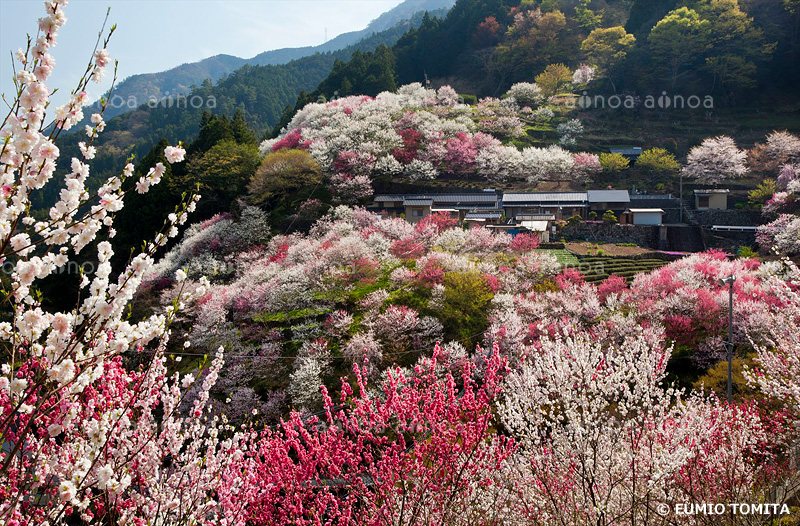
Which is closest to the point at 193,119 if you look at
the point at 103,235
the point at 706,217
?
the point at 103,235

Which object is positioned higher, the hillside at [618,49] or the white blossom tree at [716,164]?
the hillside at [618,49]

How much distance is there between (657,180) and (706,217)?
7.09 meters

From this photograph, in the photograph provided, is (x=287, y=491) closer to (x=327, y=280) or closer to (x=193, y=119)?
(x=327, y=280)

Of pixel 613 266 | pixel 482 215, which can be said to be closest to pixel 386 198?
pixel 482 215

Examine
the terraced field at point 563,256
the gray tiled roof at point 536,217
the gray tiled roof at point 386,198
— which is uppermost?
the gray tiled roof at point 386,198

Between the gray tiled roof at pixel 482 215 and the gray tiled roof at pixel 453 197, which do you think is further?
the gray tiled roof at pixel 453 197

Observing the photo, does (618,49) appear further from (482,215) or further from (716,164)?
(482,215)

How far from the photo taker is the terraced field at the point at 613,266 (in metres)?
23.5

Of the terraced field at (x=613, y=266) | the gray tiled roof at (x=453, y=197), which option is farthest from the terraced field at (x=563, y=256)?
the gray tiled roof at (x=453, y=197)

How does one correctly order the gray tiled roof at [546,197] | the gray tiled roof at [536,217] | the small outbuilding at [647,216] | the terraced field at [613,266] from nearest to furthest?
the terraced field at [613,266] → the small outbuilding at [647,216] → the gray tiled roof at [536,217] → the gray tiled roof at [546,197]

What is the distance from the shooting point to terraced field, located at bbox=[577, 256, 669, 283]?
23500 mm

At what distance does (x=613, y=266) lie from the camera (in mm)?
24688

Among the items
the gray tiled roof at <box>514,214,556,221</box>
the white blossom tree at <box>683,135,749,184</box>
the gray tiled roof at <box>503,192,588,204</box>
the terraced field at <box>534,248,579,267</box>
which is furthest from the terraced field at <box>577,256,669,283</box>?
the white blossom tree at <box>683,135,749,184</box>

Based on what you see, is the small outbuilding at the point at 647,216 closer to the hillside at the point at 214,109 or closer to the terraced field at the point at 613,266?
the terraced field at the point at 613,266
